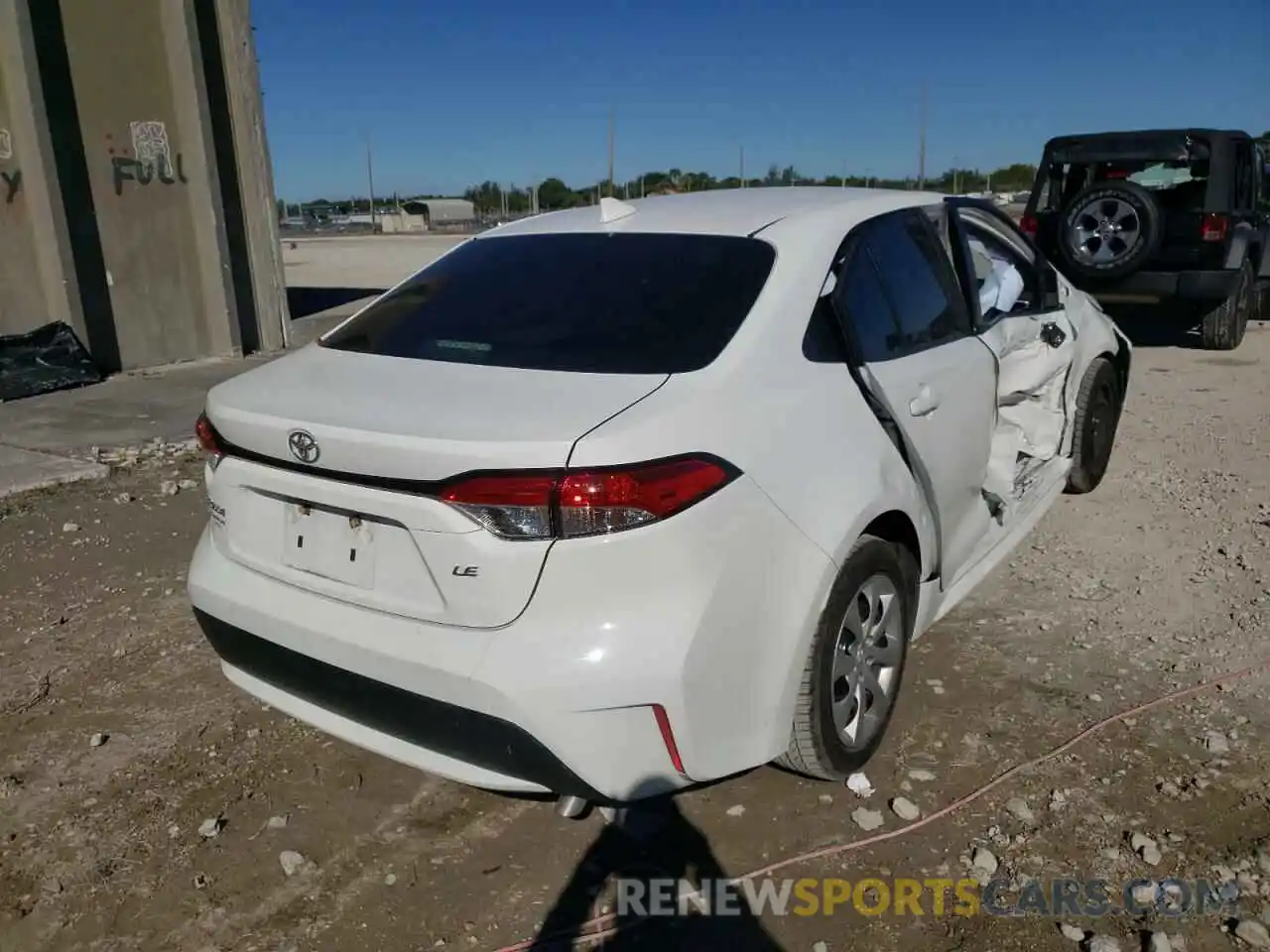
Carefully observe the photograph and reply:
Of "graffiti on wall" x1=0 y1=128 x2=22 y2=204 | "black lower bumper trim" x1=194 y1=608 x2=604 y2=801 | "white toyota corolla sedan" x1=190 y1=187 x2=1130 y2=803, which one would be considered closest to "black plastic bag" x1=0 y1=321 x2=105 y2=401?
"graffiti on wall" x1=0 y1=128 x2=22 y2=204

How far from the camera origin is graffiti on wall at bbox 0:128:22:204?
8.42 meters

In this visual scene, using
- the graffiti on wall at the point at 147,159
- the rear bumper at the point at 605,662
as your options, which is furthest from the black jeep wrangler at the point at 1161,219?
the graffiti on wall at the point at 147,159

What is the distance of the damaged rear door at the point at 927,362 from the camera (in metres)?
2.98

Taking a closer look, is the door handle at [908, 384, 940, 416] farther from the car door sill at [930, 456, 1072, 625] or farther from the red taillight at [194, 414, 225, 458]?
the red taillight at [194, 414, 225, 458]

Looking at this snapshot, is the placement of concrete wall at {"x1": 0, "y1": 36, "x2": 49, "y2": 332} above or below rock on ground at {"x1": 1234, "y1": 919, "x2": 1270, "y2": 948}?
above

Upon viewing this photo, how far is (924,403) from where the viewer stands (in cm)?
310

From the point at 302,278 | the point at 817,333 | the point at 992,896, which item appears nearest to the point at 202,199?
the point at 817,333

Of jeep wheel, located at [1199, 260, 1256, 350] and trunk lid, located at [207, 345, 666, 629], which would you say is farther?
jeep wheel, located at [1199, 260, 1256, 350]

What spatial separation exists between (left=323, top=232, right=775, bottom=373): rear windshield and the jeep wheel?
8489 mm

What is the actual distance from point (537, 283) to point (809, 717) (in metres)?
1.46

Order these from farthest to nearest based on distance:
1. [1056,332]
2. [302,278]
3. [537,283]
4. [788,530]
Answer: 1. [302,278]
2. [1056,332]
3. [537,283]
4. [788,530]

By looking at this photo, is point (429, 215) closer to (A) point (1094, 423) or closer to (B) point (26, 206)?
(B) point (26, 206)

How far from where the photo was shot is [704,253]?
2.96 metres

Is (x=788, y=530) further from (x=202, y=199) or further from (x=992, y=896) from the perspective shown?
(x=202, y=199)
